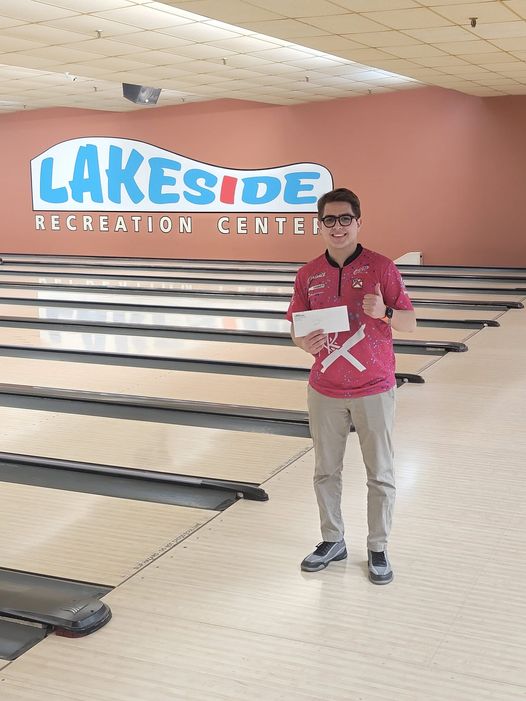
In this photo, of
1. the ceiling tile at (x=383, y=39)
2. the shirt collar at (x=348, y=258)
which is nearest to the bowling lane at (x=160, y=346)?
the ceiling tile at (x=383, y=39)

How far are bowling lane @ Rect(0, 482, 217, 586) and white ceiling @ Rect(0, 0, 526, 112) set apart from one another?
3162mm

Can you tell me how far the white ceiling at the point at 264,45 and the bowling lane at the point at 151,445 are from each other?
2.58 m

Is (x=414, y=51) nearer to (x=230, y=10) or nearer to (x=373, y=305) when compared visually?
(x=230, y=10)

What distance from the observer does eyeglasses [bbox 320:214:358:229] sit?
2664 millimetres

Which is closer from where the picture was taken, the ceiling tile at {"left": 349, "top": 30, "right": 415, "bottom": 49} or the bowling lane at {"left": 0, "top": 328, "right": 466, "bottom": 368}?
the ceiling tile at {"left": 349, "top": 30, "right": 415, "bottom": 49}

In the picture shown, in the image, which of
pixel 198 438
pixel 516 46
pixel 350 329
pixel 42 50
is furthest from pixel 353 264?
pixel 42 50

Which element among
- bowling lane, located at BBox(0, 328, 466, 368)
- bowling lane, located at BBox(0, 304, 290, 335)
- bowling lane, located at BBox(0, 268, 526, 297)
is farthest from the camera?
bowling lane, located at BBox(0, 268, 526, 297)

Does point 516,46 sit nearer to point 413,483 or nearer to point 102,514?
point 413,483

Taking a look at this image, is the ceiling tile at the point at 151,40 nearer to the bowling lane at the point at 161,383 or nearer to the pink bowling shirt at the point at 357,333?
the bowling lane at the point at 161,383

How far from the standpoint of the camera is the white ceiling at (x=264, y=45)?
556 centimetres

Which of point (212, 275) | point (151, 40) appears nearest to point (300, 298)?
point (151, 40)

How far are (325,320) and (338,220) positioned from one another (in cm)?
32

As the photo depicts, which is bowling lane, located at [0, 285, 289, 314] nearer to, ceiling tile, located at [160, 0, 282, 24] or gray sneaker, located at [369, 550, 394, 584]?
ceiling tile, located at [160, 0, 282, 24]

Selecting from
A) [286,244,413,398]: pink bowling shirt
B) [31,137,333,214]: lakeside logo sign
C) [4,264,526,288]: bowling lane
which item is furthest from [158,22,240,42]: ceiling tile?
[31,137,333,214]: lakeside logo sign
